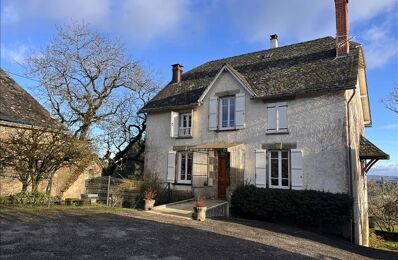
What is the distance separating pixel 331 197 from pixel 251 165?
4.11 meters

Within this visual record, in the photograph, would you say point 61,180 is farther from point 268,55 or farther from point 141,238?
point 268,55

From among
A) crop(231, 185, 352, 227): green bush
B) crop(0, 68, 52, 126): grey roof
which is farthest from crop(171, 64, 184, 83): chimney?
crop(231, 185, 352, 227): green bush

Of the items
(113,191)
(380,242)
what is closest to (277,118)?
(113,191)

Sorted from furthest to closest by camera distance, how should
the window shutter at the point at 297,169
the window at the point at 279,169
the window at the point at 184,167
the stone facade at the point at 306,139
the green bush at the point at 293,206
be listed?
the window at the point at 184,167 < the window at the point at 279,169 < the window shutter at the point at 297,169 < the stone facade at the point at 306,139 < the green bush at the point at 293,206

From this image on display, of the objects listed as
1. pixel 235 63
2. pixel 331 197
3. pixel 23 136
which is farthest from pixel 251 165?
pixel 23 136

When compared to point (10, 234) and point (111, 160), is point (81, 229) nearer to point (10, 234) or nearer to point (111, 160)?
point (10, 234)

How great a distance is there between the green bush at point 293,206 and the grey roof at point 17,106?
409 inches

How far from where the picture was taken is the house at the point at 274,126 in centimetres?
1459

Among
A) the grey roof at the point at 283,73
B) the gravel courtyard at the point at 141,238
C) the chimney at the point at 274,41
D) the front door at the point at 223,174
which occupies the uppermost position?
the chimney at the point at 274,41

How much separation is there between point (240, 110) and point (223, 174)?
139 inches

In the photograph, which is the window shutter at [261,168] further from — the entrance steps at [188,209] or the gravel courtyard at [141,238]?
the gravel courtyard at [141,238]

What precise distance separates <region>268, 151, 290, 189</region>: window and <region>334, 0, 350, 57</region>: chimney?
588cm

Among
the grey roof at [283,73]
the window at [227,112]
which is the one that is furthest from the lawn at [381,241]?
the window at [227,112]

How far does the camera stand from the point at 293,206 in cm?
1410
